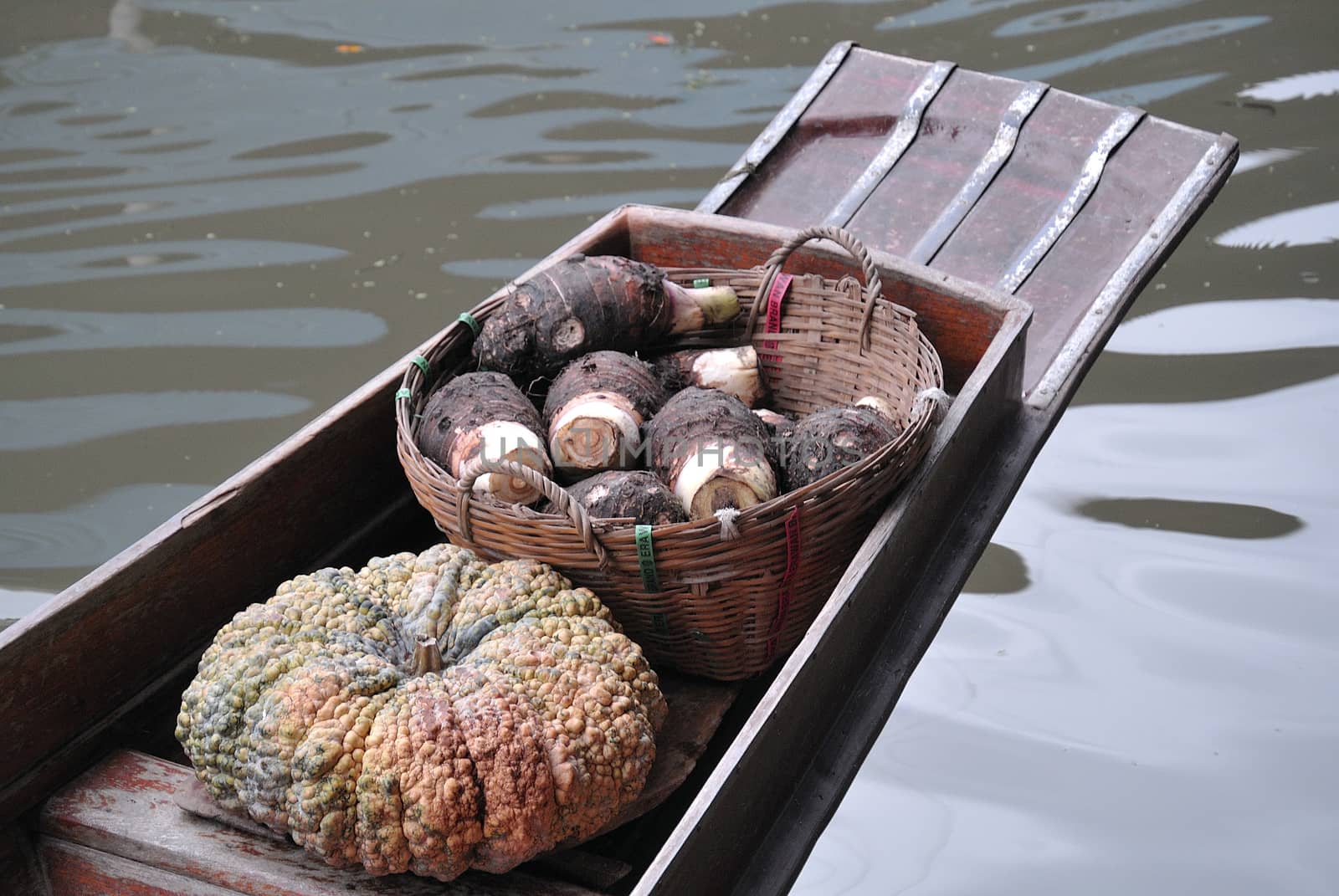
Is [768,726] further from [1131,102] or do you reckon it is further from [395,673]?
[1131,102]

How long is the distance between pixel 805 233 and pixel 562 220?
2066mm

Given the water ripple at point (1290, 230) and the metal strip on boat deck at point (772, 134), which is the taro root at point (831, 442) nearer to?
the metal strip on boat deck at point (772, 134)

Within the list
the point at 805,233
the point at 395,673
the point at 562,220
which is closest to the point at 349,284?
the point at 562,220

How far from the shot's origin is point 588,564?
80.2 inches

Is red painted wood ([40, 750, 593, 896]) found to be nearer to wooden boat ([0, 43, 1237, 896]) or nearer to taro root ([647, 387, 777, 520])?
wooden boat ([0, 43, 1237, 896])

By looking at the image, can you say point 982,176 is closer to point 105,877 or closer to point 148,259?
point 105,877

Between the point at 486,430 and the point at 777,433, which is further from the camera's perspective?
the point at 777,433

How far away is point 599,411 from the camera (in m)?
2.31

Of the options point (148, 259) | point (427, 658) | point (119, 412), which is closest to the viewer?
point (427, 658)

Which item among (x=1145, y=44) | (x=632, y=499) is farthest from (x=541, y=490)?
(x=1145, y=44)

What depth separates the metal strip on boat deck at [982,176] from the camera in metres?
3.15

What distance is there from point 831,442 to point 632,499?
352 mm

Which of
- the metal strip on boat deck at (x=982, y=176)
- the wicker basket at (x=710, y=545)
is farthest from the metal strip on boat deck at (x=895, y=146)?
the wicker basket at (x=710, y=545)

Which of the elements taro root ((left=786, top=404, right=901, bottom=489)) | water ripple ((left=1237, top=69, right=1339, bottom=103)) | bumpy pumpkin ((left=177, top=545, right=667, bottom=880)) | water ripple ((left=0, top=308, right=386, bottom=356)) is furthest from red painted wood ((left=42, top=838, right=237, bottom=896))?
water ripple ((left=1237, top=69, right=1339, bottom=103))
